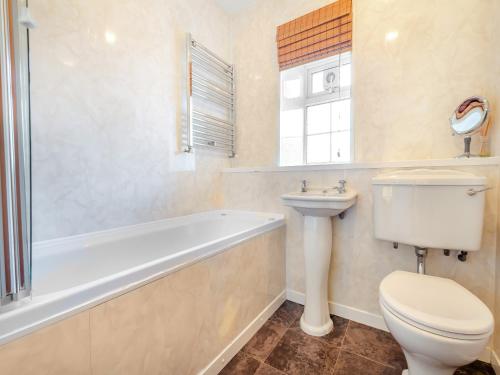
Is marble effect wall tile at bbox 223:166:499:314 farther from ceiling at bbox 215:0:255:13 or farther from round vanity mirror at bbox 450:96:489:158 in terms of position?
ceiling at bbox 215:0:255:13

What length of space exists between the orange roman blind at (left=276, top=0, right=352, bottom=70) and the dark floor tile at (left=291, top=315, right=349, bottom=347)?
188cm

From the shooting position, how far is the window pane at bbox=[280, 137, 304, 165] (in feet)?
6.39

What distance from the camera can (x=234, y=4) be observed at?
2043mm

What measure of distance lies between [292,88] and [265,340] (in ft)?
6.29

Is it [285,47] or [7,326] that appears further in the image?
[285,47]

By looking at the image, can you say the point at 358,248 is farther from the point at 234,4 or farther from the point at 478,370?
the point at 234,4

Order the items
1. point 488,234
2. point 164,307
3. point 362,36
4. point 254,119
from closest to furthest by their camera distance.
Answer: point 164,307 < point 488,234 < point 362,36 < point 254,119

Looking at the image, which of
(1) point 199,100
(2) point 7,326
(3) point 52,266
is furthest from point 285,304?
(1) point 199,100

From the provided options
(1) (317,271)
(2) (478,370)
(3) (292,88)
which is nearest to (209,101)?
(3) (292,88)

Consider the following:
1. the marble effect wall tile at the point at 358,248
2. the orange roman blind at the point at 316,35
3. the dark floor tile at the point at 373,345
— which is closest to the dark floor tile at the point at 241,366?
the dark floor tile at the point at 373,345

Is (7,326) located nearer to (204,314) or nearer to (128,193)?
(204,314)

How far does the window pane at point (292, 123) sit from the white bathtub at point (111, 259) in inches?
29.0

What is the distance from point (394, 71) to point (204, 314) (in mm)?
1784

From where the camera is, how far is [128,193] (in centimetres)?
140
